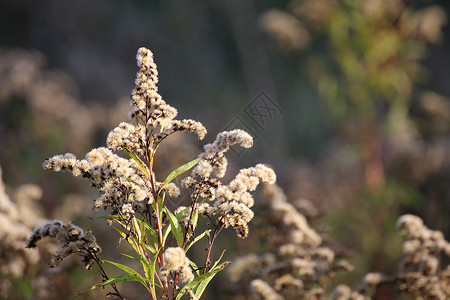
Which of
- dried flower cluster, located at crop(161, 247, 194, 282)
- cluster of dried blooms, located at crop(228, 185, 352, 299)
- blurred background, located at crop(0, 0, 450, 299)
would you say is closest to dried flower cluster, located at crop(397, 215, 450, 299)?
cluster of dried blooms, located at crop(228, 185, 352, 299)

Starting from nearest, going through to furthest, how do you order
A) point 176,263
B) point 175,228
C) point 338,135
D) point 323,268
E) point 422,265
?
point 176,263
point 175,228
point 422,265
point 323,268
point 338,135

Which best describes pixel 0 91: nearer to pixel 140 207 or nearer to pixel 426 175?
pixel 140 207

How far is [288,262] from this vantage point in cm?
225

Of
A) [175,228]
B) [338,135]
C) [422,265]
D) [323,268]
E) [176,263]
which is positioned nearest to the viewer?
[176,263]

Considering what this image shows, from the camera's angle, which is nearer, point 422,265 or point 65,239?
point 65,239

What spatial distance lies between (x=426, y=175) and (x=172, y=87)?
7053 millimetres

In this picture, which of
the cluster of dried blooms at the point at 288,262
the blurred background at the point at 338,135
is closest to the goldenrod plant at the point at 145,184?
the cluster of dried blooms at the point at 288,262

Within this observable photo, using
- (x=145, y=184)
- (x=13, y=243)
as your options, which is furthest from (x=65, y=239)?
(x=13, y=243)

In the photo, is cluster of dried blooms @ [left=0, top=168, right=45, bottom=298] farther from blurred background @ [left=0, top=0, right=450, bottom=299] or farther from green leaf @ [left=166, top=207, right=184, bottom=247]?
green leaf @ [left=166, top=207, right=184, bottom=247]

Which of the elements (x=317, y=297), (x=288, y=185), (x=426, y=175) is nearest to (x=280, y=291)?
(x=317, y=297)

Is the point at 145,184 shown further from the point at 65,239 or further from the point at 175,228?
the point at 65,239

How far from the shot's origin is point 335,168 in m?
4.86

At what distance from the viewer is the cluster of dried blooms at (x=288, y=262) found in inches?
85.7

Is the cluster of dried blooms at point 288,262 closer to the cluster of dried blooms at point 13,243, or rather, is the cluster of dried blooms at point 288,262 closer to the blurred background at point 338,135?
the blurred background at point 338,135
